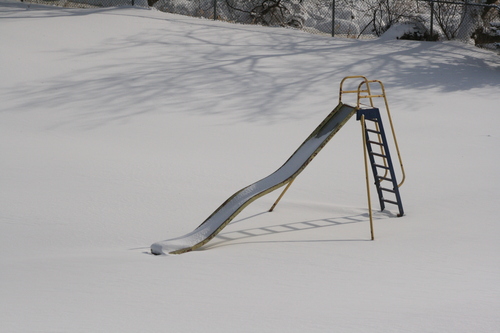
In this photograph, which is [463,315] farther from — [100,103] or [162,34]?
[162,34]

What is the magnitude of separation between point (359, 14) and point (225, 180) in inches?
475

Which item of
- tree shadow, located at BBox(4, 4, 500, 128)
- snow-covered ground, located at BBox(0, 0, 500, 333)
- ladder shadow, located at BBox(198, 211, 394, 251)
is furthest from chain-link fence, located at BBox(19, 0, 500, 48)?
ladder shadow, located at BBox(198, 211, 394, 251)

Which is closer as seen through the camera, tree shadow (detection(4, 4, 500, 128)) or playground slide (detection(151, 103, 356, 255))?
playground slide (detection(151, 103, 356, 255))

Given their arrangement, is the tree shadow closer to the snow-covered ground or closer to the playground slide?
the snow-covered ground

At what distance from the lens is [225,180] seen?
7.76 meters

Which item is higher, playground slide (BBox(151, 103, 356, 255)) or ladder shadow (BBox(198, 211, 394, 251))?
playground slide (BBox(151, 103, 356, 255))

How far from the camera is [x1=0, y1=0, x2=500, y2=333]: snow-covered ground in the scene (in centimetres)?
397

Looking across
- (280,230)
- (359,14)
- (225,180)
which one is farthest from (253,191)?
(359,14)

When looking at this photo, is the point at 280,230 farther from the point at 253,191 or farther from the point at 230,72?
the point at 230,72

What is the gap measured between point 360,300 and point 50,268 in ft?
7.24

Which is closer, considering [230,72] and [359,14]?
[230,72]

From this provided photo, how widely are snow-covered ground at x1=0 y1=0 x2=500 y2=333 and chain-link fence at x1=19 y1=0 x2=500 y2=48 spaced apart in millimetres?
976

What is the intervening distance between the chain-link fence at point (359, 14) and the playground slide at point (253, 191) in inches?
357

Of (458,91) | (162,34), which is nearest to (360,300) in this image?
(458,91)
